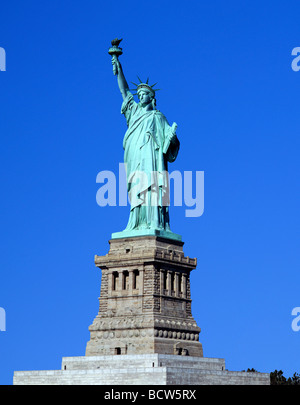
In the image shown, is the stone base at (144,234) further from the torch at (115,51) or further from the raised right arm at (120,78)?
the torch at (115,51)

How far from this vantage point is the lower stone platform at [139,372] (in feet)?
192

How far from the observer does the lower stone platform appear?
58500 mm

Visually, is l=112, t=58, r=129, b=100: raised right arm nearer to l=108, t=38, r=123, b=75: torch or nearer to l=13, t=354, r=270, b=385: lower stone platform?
l=108, t=38, r=123, b=75: torch

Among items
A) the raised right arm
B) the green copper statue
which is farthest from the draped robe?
the raised right arm

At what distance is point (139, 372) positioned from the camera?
58656 millimetres

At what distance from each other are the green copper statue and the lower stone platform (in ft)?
23.8

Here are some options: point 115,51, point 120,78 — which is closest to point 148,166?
point 120,78

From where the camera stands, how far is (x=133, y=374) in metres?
58.8

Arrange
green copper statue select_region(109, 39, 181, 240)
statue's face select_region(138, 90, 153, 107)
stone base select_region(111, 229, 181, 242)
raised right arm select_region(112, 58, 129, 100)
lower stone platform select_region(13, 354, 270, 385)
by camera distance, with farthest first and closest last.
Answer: raised right arm select_region(112, 58, 129, 100) < statue's face select_region(138, 90, 153, 107) < green copper statue select_region(109, 39, 181, 240) < stone base select_region(111, 229, 181, 242) < lower stone platform select_region(13, 354, 270, 385)

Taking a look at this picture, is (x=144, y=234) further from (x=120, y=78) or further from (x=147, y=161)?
(x=120, y=78)

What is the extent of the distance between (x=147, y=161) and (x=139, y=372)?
41.3ft

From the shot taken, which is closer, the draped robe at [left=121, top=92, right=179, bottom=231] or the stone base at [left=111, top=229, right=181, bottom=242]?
the stone base at [left=111, top=229, right=181, bottom=242]
